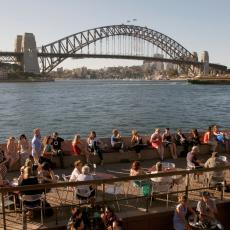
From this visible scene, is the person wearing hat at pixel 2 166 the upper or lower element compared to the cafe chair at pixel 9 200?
upper

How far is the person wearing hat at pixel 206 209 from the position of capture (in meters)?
6.34

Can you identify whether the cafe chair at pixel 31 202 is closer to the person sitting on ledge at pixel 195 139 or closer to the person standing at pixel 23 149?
the person standing at pixel 23 149

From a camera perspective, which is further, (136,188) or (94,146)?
(94,146)

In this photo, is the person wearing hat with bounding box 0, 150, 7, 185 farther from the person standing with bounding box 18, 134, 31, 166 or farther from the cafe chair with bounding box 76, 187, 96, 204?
the cafe chair with bounding box 76, 187, 96, 204

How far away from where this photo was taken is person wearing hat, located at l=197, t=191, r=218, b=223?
6344mm

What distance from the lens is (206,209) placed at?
21.1 feet

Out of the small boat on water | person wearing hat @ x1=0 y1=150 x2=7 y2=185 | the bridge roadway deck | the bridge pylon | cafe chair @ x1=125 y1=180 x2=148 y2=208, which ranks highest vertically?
the bridge pylon

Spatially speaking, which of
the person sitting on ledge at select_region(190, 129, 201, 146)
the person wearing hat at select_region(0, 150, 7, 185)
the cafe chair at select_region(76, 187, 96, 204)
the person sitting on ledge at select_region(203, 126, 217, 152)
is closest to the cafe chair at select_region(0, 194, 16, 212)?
the cafe chair at select_region(76, 187, 96, 204)

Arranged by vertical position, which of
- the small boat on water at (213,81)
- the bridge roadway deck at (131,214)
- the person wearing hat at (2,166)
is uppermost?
the person wearing hat at (2,166)

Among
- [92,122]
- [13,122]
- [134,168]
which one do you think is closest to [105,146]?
[134,168]

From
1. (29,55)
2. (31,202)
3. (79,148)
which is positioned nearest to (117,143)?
(79,148)

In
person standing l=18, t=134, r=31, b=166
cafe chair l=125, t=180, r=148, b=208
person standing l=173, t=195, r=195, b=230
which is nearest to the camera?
person standing l=173, t=195, r=195, b=230

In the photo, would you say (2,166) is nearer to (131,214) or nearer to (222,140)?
(131,214)

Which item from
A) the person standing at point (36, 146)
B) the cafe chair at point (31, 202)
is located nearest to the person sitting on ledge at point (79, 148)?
the person standing at point (36, 146)
